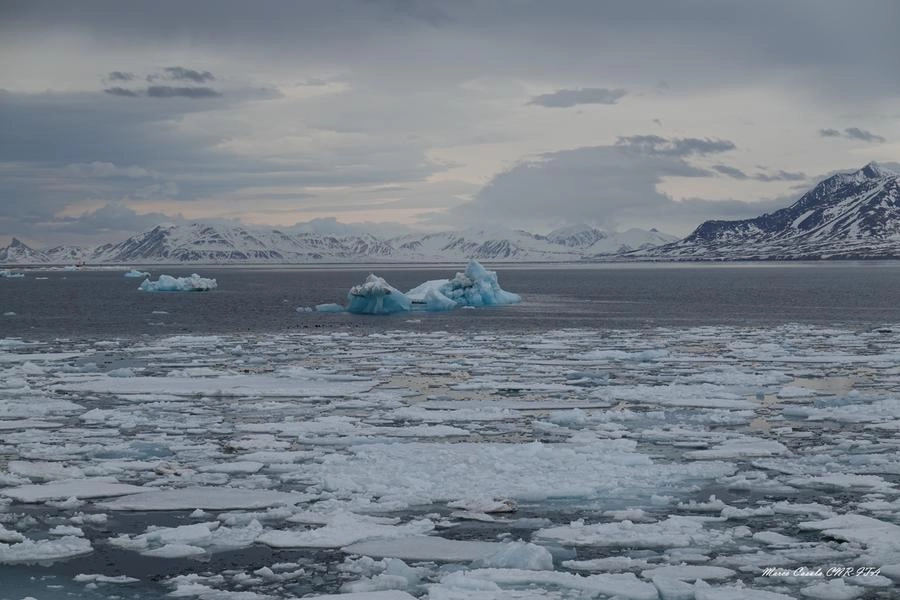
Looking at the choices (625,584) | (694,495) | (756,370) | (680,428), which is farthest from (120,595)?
(756,370)

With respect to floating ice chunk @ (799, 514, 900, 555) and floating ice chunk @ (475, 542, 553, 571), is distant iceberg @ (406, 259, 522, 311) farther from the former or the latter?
floating ice chunk @ (475, 542, 553, 571)

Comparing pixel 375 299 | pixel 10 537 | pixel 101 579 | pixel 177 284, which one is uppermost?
pixel 177 284

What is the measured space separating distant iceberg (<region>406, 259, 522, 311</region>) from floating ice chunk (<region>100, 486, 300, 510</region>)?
5146cm

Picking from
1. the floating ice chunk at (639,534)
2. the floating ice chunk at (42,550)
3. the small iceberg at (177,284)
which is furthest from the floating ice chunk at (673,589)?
the small iceberg at (177,284)

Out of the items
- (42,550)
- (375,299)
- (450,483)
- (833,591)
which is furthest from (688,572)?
(375,299)

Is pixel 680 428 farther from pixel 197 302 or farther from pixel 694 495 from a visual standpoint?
pixel 197 302

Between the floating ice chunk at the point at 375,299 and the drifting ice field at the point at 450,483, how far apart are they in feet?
105

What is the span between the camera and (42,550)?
36.8 feet

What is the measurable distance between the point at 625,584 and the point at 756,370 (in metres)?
19.9

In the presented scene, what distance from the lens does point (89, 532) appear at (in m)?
A: 12.1

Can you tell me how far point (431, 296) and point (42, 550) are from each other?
54914mm

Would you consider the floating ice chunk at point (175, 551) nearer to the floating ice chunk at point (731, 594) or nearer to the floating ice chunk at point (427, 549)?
the floating ice chunk at point (427, 549)

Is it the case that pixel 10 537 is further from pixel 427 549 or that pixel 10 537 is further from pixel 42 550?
pixel 427 549

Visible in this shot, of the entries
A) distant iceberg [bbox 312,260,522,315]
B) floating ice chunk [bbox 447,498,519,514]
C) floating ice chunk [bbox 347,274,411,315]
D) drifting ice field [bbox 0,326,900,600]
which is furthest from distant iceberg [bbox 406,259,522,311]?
floating ice chunk [bbox 447,498,519,514]
